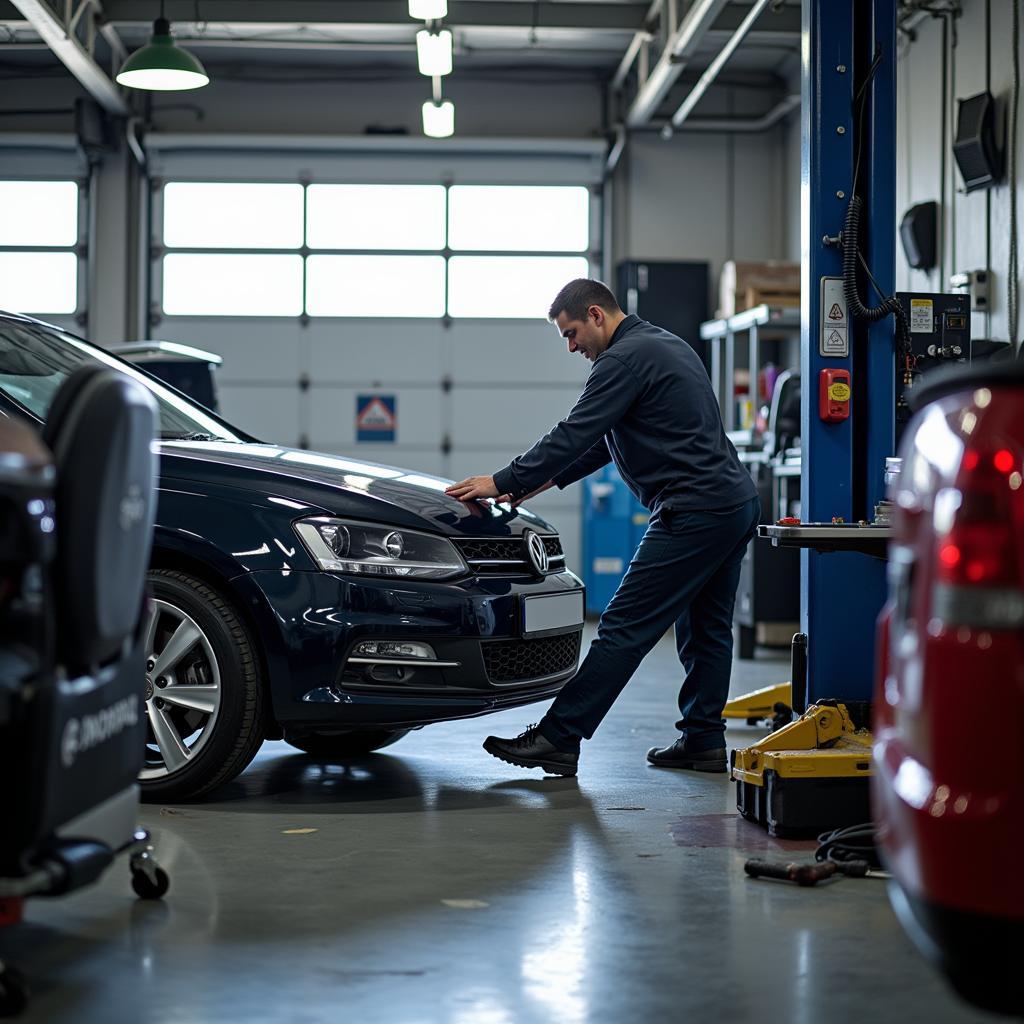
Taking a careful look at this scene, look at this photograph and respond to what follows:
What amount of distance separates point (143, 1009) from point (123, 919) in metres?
0.58

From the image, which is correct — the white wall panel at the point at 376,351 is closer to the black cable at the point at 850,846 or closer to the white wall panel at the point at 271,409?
the white wall panel at the point at 271,409

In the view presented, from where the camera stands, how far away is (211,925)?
9.70 ft

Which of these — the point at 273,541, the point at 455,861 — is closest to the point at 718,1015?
the point at 455,861

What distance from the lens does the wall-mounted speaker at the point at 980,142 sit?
29.1 ft

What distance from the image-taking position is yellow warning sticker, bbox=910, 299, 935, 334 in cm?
471

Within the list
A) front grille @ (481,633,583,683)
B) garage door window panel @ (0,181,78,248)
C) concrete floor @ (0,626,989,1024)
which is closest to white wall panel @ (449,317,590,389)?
garage door window panel @ (0,181,78,248)

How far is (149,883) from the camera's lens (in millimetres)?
3104

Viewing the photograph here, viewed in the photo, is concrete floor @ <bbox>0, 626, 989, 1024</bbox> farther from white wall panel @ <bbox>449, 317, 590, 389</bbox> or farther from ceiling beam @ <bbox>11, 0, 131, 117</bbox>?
white wall panel @ <bbox>449, 317, 590, 389</bbox>

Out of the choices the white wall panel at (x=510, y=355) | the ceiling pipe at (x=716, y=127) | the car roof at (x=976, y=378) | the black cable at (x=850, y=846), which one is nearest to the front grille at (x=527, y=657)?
the black cable at (x=850, y=846)

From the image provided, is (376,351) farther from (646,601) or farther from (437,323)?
(646,601)

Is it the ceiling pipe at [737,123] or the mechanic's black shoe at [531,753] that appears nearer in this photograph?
the mechanic's black shoe at [531,753]

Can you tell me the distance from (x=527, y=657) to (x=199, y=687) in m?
1.01

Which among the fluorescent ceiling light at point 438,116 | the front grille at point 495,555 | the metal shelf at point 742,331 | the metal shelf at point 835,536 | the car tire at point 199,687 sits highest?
the fluorescent ceiling light at point 438,116

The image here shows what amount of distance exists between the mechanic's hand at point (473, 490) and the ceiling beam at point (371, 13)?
822cm
